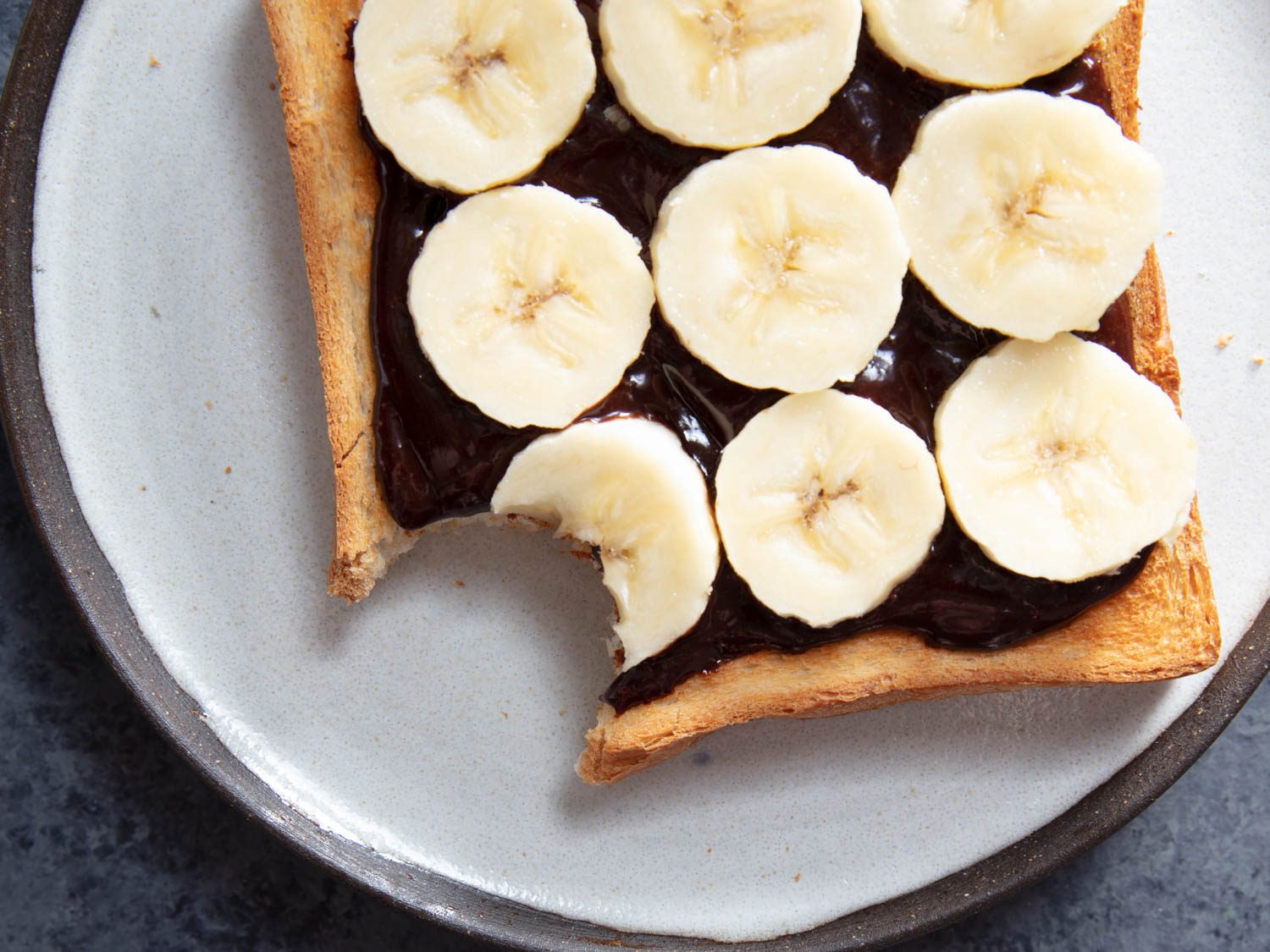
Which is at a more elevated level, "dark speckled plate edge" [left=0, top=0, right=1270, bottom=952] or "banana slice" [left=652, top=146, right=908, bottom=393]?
"banana slice" [left=652, top=146, right=908, bottom=393]

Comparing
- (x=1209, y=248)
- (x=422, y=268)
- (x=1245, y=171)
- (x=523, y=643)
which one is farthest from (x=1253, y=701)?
(x=422, y=268)

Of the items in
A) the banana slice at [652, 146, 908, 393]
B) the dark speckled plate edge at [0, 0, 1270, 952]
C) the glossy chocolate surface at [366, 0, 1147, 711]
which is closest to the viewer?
the banana slice at [652, 146, 908, 393]

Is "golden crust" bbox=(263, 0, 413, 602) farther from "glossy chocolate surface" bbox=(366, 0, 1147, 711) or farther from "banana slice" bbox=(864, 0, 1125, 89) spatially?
"banana slice" bbox=(864, 0, 1125, 89)

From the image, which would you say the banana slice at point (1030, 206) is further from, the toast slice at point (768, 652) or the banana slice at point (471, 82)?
the banana slice at point (471, 82)

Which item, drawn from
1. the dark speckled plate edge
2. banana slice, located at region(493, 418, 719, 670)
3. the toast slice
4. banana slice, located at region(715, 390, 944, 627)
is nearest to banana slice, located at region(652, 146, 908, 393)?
banana slice, located at region(715, 390, 944, 627)

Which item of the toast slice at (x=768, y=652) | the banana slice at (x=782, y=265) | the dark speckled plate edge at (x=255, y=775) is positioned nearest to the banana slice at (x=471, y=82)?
the toast slice at (x=768, y=652)

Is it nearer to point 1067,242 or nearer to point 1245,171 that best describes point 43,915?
point 1067,242
